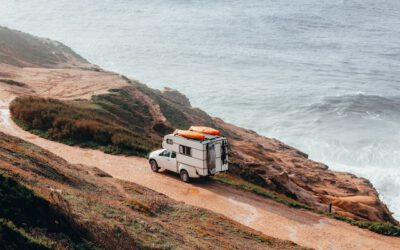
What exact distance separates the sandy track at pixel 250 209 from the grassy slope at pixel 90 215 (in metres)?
2.22

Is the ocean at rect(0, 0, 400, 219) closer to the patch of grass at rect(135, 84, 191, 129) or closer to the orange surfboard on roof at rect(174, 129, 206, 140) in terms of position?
the patch of grass at rect(135, 84, 191, 129)

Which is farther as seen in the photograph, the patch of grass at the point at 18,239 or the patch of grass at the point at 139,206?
the patch of grass at the point at 139,206

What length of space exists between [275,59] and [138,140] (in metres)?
99.4

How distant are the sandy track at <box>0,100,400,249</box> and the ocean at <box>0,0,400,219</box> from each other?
2779cm

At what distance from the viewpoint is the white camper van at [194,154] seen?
26.6 m

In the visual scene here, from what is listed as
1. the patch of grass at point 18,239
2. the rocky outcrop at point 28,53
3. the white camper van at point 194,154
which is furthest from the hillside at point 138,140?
the rocky outcrop at point 28,53

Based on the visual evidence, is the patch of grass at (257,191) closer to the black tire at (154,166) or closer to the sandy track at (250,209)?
the sandy track at (250,209)

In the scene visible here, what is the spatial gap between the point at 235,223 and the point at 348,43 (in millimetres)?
130623

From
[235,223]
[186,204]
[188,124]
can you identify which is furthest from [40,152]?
[188,124]

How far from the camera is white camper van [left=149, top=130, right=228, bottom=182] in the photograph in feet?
87.1

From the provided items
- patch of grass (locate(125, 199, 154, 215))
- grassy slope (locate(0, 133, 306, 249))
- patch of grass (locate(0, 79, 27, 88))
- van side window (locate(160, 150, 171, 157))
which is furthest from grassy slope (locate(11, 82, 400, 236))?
patch of grass (locate(0, 79, 27, 88))

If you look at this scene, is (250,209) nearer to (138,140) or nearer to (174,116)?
Answer: (138,140)

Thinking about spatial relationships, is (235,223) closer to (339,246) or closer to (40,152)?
(339,246)

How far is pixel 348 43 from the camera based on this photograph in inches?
5571
